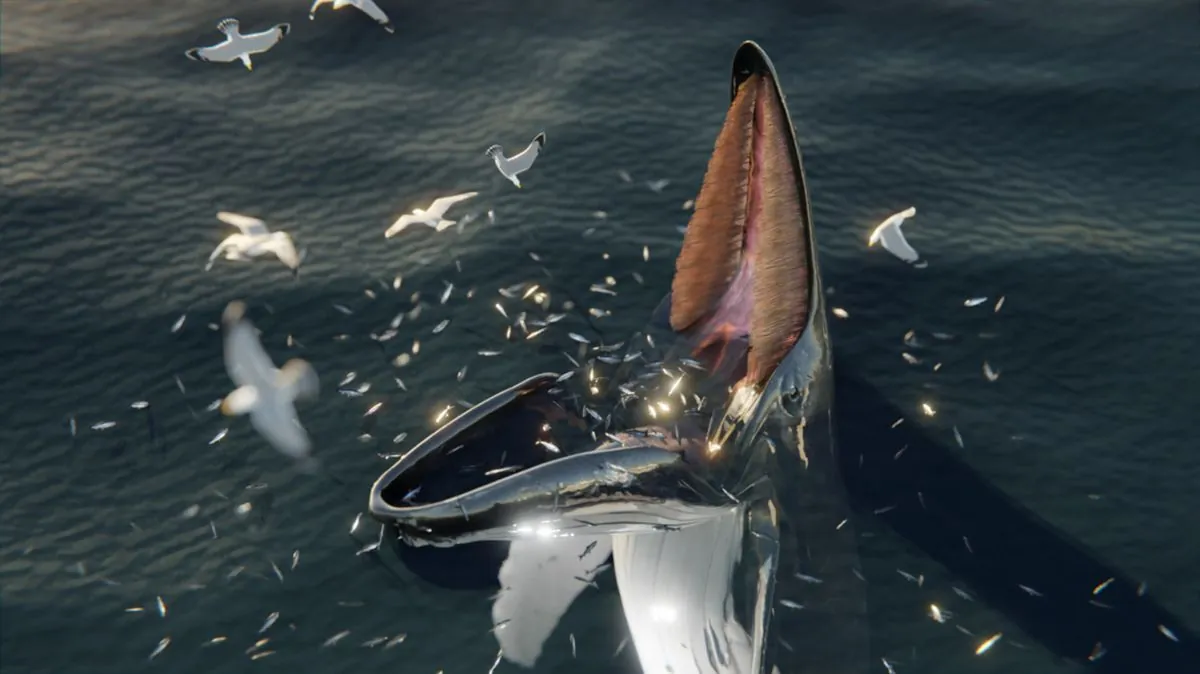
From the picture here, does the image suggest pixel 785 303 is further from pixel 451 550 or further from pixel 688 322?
pixel 451 550

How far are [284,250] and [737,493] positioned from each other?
2186 centimetres

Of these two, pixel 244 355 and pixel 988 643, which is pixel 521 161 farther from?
pixel 988 643

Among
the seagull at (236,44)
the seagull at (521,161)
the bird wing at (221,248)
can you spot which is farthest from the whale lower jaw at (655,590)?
the seagull at (236,44)

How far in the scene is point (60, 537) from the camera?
38031mm

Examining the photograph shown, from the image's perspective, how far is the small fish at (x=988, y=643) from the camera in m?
33.8

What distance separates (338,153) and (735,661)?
31.4 meters

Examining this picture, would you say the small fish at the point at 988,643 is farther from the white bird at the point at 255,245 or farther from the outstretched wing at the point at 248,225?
the outstretched wing at the point at 248,225

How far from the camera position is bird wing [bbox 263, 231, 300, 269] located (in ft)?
158

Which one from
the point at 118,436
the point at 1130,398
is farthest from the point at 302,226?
the point at 1130,398

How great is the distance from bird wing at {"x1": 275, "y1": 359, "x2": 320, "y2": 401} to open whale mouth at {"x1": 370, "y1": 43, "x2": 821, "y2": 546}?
6.76 meters

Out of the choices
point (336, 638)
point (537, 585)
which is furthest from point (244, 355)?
point (537, 585)

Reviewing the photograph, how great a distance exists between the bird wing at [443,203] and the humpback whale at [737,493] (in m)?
11.2

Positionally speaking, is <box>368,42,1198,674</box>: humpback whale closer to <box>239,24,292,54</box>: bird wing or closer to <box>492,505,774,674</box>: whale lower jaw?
<box>492,505,774,674</box>: whale lower jaw

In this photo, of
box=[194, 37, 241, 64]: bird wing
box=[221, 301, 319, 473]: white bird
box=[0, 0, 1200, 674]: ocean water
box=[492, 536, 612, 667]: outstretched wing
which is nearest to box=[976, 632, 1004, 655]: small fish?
box=[0, 0, 1200, 674]: ocean water
